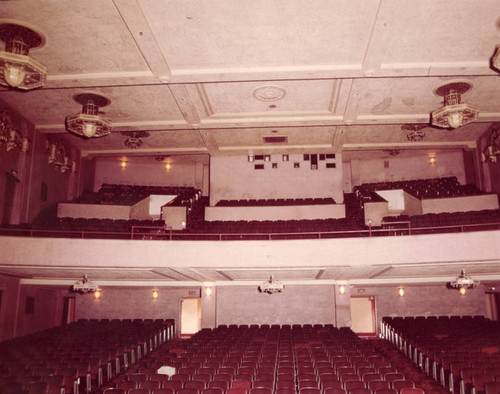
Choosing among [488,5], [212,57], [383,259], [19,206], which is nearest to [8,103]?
[19,206]

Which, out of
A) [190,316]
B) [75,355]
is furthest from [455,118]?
[190,316]

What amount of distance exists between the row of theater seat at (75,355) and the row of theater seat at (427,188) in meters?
10.9

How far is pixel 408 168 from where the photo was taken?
69.3 feet

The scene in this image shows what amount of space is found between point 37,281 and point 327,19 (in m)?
13.3

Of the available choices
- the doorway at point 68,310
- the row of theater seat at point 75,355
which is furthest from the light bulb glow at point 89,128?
the doorway at point 68,310

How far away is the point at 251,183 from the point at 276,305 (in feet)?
19.6

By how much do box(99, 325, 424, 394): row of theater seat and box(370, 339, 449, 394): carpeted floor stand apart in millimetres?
1246

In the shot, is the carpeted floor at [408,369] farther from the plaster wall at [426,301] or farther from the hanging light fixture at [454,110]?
the hanging light fixture at [454,110]

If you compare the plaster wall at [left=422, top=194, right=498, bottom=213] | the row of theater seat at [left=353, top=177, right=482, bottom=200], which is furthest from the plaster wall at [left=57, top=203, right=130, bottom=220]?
the plaster wall at [left=422, top=194, right=498, bottom=213]

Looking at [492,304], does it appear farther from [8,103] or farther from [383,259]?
[8,103]

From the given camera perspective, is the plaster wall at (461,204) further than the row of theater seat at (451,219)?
Yes

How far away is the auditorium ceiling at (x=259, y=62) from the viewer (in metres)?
8.00

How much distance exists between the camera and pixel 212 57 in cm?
965

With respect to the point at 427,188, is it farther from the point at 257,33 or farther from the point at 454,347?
the point at 257,33
